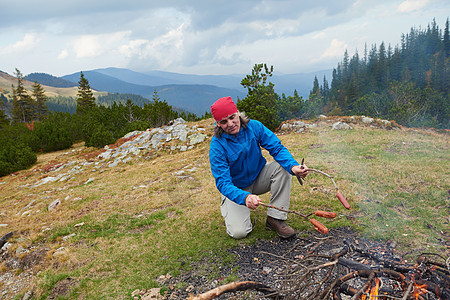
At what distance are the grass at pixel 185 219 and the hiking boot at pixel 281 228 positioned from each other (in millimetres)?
Result: 198

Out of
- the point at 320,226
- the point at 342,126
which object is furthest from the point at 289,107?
the point at 320,226

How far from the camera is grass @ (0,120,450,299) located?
11.3ft

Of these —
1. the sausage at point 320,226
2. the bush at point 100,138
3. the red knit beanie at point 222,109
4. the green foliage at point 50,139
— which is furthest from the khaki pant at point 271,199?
the green foliage at point 50,139

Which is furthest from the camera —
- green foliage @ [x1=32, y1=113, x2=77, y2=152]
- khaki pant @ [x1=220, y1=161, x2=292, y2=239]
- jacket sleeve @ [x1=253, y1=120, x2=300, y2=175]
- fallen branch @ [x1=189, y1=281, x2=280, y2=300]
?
green foliage @ [x1=32, y1=113, x2=77, y2=152]

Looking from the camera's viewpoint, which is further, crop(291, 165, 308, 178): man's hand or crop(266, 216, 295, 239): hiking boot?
crop(266, 216, 295, 239): hiking boot

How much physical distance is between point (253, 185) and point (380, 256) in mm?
1864

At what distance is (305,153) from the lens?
9.44m

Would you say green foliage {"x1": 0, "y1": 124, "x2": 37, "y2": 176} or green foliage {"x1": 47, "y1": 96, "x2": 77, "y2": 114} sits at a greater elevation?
green foliage {"x1": 47, "y1": 96, "x2": 77, "y2": 114}

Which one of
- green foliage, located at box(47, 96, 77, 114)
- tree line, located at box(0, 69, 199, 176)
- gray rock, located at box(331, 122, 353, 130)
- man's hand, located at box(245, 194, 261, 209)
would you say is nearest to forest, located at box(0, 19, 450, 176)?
tree line, located at box(0, 69, 199, 176)

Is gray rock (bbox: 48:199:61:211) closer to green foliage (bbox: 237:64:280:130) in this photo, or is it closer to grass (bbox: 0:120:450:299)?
grass (bbox: 0:120:450:299)

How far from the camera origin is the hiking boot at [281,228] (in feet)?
11.9

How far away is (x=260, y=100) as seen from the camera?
18.3 metres

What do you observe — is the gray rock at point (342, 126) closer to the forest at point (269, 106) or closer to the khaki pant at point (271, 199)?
the forest at point (269, 106)

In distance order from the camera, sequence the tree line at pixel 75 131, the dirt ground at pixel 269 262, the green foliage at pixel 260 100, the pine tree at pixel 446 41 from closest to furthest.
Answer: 1. the dirt ground at pixel 269 262
2. the green foliage at pixel 260 100
3. the tree line at pixel 75 131
4. the pine tree at pixel 446 41
